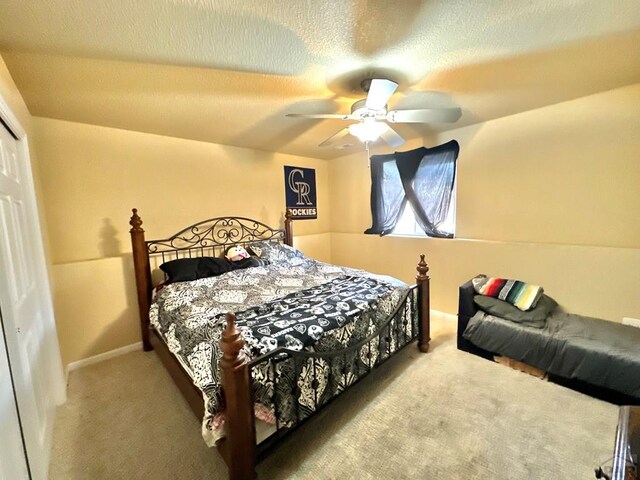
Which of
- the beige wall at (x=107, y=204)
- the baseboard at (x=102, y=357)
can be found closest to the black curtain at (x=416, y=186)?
the beige wall at (x=107, y=204)

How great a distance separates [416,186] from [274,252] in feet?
6.65

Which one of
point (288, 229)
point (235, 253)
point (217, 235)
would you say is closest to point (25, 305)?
point (235, 253)

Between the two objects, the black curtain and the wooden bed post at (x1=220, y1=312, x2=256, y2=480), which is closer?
the wooden bed post at (x1=220, y1=312, x2=256, y2=480)

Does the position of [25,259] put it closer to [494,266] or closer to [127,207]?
[127,207]

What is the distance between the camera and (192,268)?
2.73m

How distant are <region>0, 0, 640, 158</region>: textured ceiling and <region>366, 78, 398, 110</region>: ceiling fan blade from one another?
171 mm

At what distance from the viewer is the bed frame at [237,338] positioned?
124 centimetres

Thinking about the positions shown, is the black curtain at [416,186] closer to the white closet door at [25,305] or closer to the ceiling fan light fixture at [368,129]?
the ceiling fan light fixture at [368,129]

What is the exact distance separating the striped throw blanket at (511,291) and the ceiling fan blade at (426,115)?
1.68 metres

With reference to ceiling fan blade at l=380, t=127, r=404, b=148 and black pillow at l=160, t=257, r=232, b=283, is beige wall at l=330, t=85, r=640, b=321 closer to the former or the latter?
ceiling fan blade at l=380, t=127, r=404, b=148

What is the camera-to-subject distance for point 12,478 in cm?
110

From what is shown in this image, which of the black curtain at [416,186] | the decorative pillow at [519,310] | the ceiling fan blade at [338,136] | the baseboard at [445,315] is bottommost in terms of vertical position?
the baseboard at [445,315]

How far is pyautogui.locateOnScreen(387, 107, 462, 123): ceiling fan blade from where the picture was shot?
189cm

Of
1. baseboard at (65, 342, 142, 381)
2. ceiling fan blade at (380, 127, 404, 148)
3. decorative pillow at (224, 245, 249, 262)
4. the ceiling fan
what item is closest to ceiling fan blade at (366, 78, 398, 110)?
the ceiling fan
